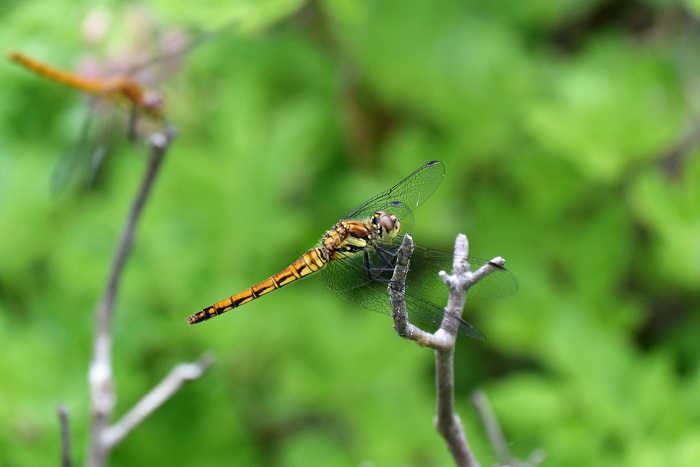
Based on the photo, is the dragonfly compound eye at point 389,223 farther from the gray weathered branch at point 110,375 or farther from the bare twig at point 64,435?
the bare twig at point 64,435

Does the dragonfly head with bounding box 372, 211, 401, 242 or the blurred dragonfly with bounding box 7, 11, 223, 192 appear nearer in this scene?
the dragonfly head with bounding box 372, 211, 401, 242

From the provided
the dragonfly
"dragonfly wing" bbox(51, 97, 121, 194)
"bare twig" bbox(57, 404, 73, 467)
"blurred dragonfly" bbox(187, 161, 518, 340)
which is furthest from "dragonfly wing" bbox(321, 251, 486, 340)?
"dragonfly wing" bbox(51, 97, 121, 194)

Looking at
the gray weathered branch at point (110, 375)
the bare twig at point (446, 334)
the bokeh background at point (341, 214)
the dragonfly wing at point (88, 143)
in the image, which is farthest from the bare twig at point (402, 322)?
the dragonfly wing at point (88, 143)

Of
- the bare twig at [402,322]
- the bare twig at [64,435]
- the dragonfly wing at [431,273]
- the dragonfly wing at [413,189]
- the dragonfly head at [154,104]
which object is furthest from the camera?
the dragonfly head at [154,104]

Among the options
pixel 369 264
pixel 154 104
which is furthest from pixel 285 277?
pixel 154 104

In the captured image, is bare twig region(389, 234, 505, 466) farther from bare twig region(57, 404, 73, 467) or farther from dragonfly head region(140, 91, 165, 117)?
dragonfly head region(140, 91, 165, 117)

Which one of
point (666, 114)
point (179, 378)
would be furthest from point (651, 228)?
point (179, 378)

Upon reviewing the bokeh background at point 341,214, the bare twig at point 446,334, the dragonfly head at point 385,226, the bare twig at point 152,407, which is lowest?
the bare twig at point 446,334
